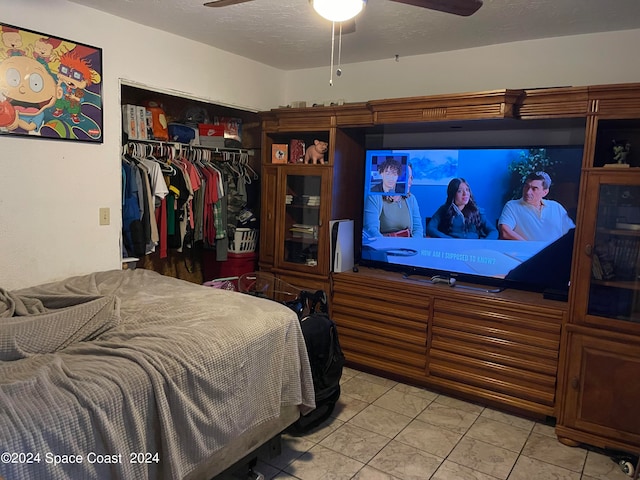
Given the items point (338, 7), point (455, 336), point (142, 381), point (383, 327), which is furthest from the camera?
point (383, 327)

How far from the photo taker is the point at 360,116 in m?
3.31

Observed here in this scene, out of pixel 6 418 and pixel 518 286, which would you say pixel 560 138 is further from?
pixel 6 418

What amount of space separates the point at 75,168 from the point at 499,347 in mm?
2800

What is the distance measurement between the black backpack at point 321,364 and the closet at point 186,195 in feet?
4.37

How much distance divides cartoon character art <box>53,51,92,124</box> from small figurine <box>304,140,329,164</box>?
159 centimetres

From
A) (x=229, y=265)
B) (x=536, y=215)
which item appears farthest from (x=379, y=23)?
(x=229, y=265)

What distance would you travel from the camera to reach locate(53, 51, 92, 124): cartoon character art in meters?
2.58

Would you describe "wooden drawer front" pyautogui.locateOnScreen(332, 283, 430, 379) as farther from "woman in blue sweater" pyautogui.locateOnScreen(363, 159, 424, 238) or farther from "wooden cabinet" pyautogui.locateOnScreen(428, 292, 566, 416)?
"woman in blue sweater" pyautogui.locateOnScreen(363, 159, 424, 238)

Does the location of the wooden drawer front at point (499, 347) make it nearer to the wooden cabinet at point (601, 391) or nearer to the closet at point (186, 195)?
the wooden cabinet at point (601, 391)

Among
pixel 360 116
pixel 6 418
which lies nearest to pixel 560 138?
pixel 360 116

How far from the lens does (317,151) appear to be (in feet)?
11.7

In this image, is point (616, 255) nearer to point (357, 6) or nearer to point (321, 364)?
point (321, 364)

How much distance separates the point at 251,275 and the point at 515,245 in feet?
6.36

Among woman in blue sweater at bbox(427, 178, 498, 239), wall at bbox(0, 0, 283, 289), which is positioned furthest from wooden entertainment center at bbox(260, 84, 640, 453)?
wall at bbox(0, 0, 283, 289)
